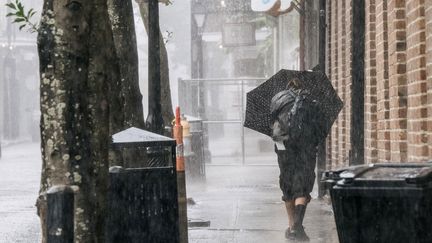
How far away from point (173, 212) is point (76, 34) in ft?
6.96

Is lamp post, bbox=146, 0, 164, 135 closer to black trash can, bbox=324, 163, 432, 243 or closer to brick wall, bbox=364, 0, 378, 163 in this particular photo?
brick wall, bbox=364, 0, 378, 163

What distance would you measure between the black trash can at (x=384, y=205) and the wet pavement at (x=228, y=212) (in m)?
5.95

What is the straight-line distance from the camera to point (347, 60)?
14500 mm

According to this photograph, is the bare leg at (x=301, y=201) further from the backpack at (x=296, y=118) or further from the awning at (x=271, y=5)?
the awning at (x=271, y=5)

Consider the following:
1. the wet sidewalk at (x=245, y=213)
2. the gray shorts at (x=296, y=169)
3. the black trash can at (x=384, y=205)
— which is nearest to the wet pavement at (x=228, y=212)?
the wet sidewalk at (x=245, y=213)

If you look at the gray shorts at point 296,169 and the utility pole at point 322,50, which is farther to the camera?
the utility pole at point 322,50

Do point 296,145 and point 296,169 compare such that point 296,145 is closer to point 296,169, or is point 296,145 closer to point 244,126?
point 296,169

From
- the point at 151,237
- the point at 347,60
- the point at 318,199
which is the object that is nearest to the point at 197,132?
the point at 318,199

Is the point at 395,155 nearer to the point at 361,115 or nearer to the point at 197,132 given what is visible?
the point at 361,115

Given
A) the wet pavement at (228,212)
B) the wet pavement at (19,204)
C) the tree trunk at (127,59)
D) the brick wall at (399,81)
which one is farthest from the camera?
the wet pavement at (19,204)

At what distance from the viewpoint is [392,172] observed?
507 centimetres

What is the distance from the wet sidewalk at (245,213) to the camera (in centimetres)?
1139

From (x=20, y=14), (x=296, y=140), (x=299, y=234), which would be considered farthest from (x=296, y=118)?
(x=20, y=14)

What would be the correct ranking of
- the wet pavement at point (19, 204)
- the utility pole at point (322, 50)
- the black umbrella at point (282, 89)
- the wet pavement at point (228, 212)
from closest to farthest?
the wet pavement at point (228, 212) → the black umbrella at point (282, 89) → the wet pavement at point (19, 204) → the utility pole at point (322, 50)
